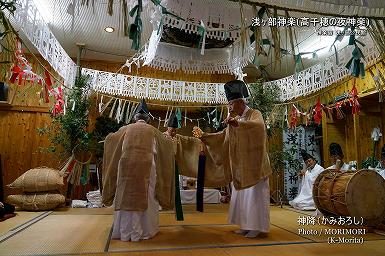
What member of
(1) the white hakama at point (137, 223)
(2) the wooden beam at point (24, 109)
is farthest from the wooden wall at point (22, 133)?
(1) the white hakama at point (137, 223)

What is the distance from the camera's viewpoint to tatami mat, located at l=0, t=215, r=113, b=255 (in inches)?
105

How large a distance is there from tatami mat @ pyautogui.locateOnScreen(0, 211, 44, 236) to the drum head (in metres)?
4.22

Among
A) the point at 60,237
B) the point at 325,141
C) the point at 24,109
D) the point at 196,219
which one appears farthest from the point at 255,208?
the point at 24,109

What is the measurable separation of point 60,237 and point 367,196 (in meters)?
3.79

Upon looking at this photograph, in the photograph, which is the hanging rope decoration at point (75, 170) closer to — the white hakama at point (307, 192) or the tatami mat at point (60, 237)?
the tatami mat at point (60, 237)

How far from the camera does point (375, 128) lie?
20.8ft

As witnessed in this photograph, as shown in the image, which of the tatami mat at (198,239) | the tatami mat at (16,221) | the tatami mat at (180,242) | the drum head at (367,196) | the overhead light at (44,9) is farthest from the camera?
the overhead light at (44,9)

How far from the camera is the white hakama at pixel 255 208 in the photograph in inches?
128

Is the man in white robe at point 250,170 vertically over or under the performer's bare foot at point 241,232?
over

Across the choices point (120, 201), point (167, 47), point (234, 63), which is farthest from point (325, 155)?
point (120, 201)

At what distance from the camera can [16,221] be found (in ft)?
13.7

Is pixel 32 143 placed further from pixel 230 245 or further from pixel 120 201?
pixel 230 245

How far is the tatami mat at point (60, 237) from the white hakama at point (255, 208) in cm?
154

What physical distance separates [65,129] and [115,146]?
3.42 m
